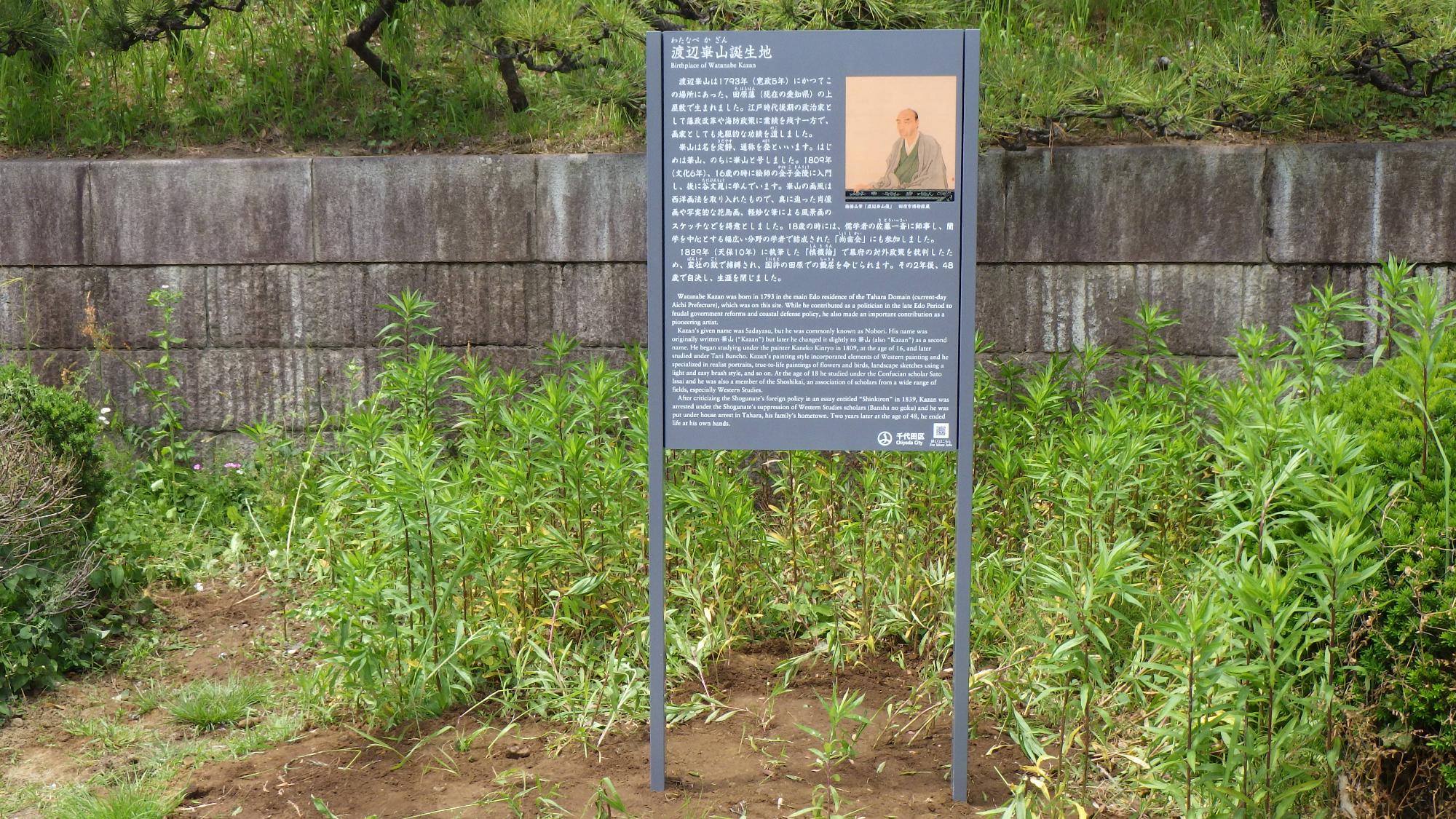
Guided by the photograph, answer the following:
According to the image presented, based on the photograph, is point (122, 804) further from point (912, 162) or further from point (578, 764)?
point (912, 162)

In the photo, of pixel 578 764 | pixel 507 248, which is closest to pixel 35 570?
pixel 578 764

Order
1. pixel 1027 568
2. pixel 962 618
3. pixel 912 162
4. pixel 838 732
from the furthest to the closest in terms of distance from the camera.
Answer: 1. pixel 1027 568
2. pixel 838 732
3. pixel 962 618
4. pixel 912 162

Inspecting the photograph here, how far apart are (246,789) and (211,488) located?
8.79 feet

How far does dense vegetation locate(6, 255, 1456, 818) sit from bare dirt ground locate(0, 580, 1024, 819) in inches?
3.3

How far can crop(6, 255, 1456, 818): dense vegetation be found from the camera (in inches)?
105

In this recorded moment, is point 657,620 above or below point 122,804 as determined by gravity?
above

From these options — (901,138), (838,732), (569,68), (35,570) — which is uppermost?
(569,68)

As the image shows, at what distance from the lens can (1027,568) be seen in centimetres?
374

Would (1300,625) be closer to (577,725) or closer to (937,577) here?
(937,577)

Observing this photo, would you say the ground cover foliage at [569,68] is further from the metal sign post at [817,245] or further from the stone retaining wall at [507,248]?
the metal sign post at [817,245]

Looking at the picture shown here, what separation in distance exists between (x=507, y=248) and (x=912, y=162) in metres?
3.08

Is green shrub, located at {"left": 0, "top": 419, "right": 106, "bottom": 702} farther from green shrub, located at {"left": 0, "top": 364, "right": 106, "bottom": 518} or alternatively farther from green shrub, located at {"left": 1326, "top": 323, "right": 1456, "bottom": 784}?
green shrub, located at {"left": 1326, "top": 323, "right": 1456, "bottom": 784}

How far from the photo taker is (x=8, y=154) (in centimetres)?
611

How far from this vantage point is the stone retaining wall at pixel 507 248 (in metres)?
5.21
